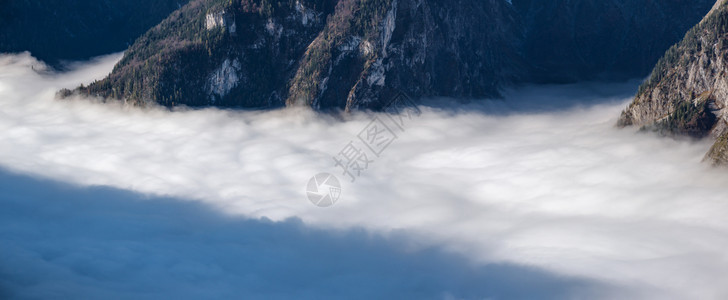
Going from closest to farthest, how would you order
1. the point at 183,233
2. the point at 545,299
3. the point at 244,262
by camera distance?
the point at 545,299 < the point at 244,262 < the point at 183,233

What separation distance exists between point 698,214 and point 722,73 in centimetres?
4739

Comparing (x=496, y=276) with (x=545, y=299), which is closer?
(x=545, y=299)

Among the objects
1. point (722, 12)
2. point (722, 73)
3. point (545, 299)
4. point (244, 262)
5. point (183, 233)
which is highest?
point (722, 12)

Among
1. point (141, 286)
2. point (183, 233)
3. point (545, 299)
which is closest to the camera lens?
point (545, 299)

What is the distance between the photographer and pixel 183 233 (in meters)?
199

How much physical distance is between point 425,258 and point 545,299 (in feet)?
118

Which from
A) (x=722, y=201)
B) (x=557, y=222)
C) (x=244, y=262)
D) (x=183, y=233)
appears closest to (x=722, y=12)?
(x=722, y=201)

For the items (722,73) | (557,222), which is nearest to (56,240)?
(557,222)

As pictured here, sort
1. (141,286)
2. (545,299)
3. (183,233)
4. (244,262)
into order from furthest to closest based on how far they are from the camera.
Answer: (183,233) → (244,262) → (141,286) → (545,299)

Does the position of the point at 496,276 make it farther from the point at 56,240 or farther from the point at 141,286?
the point at 56,240

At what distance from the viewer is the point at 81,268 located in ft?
587

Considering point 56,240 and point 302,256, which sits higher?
point 56,240

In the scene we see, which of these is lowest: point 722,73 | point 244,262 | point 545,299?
point 545,299

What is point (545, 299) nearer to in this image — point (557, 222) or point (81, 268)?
point (557, 222)
